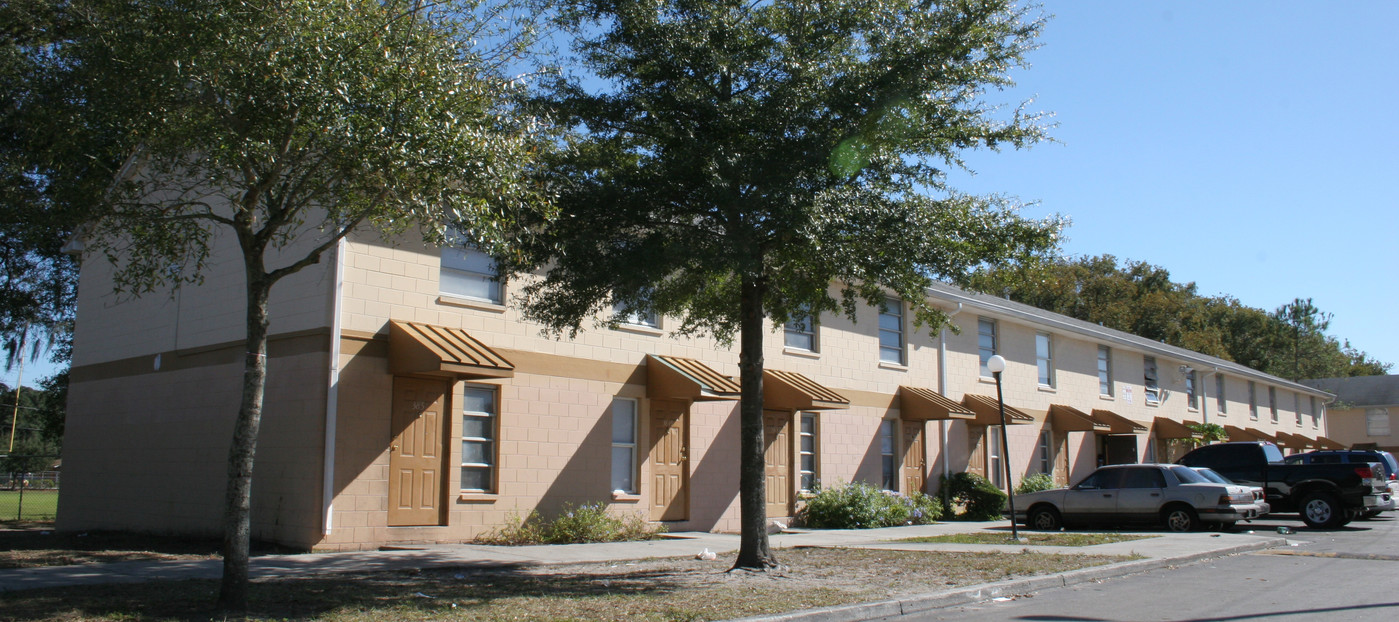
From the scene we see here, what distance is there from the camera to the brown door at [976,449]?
25438mm

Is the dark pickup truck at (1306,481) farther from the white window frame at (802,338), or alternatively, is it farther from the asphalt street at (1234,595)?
the white window frame at (802,338)

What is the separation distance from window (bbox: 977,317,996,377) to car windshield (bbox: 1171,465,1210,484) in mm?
7121

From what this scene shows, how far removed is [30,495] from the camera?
40750mm

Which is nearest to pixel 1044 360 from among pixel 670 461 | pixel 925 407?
pixel 925 407

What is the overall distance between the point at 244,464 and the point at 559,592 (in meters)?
3.36

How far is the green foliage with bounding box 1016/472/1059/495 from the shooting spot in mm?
26312

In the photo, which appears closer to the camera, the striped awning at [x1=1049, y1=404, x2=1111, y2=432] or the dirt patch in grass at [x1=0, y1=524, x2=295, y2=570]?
the dirt patch in grass at [x1=0, y1=524, x2=295, y2=570]

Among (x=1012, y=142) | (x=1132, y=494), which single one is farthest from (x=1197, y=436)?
(x=1012, y=142)

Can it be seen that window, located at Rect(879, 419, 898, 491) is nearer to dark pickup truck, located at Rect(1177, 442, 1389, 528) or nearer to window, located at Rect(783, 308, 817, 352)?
window, located at Rect(783, 308, 817, 352)

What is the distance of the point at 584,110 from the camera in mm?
12117

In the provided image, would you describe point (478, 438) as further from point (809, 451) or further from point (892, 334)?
point (892, 334)

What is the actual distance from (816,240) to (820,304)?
233 cm

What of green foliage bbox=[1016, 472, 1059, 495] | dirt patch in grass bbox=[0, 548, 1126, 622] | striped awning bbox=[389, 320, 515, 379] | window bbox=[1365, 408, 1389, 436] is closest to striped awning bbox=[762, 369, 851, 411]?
dirt patch in grass bbox=[0, 548, 1126, 622]

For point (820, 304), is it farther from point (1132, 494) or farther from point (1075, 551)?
point (1132, 494)
